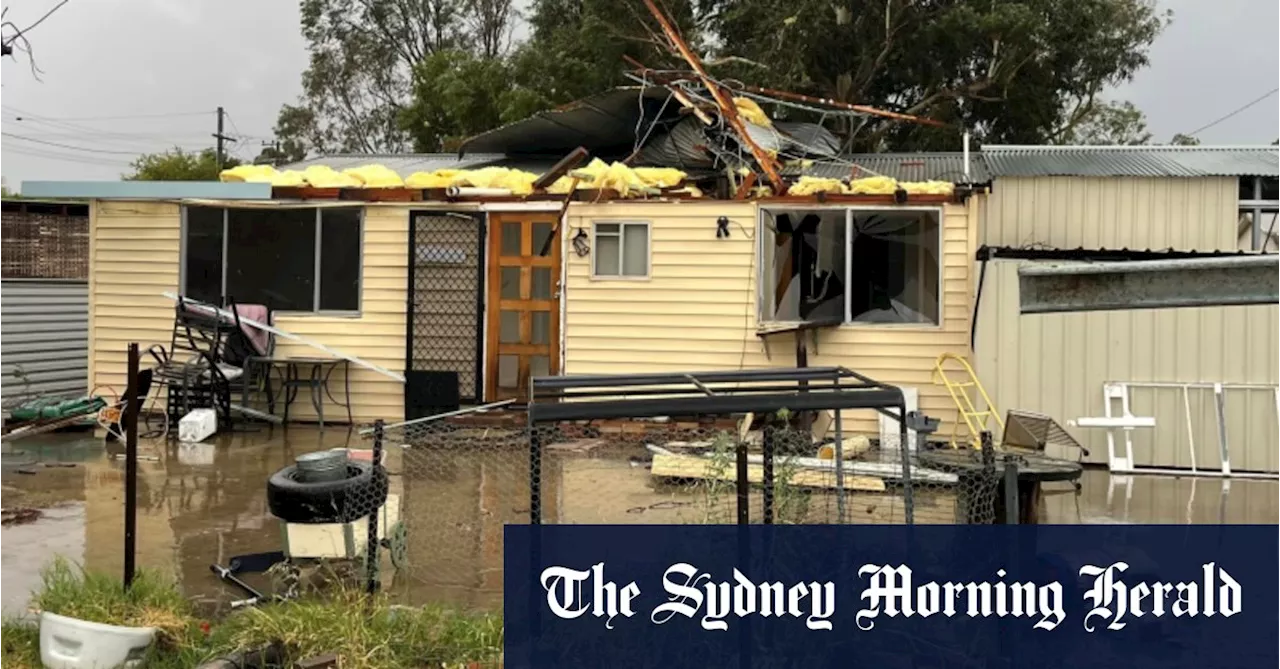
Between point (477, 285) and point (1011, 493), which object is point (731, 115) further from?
point (1011, 493)

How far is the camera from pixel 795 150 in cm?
1288

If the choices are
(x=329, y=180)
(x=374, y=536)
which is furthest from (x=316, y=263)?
(x=374, y=536)

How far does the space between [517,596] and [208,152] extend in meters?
36.3

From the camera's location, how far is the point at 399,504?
5.79 metres

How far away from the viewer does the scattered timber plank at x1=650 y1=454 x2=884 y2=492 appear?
565 centimetres

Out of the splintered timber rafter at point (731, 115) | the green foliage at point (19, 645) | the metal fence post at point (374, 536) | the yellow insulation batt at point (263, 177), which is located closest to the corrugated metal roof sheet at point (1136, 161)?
the splintered timber rafter at point (731, 115)

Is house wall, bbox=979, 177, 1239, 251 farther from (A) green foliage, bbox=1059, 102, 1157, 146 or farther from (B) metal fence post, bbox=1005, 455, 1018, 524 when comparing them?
(A) green foliage, bbox=1059, 102, 1157, 146

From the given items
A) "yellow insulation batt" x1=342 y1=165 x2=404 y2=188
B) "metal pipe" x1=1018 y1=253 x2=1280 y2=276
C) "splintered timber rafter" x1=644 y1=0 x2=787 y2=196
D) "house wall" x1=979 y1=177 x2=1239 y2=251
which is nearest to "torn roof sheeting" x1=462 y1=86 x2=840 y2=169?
"splintered timber rafter" x1=644 y1=0 x2=787 y2=196

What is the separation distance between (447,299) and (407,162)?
222 inches

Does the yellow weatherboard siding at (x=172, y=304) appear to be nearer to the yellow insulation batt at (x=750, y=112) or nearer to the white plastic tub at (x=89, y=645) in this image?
the yellow insulation batt at (x=750, y=112)

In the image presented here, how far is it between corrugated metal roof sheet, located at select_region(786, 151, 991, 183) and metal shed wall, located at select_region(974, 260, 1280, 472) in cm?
321

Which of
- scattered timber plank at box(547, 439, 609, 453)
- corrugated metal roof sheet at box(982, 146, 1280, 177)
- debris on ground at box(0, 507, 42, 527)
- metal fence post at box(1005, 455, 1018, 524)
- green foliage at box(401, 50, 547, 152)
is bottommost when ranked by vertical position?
debris on ground at box(0, 507, 42, 527)

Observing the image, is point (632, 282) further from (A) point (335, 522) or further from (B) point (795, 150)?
(A) point (335, 522)

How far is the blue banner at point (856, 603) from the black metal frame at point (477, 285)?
580cm
